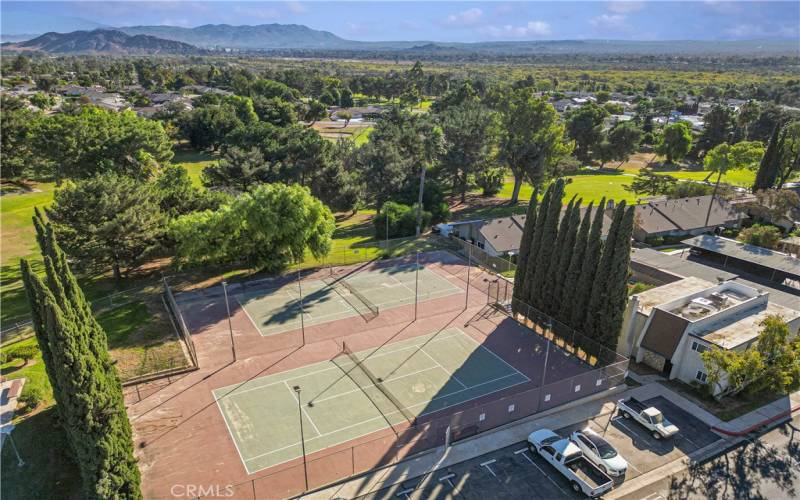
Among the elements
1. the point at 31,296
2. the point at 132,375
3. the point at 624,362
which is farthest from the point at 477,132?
the point at 31,296

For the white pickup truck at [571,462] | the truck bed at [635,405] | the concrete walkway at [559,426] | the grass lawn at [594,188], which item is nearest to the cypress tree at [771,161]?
the grass lawn at [594,188]

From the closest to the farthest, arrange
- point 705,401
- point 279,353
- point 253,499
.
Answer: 1. point 253,499
2. point 705,401
3. point 279,353

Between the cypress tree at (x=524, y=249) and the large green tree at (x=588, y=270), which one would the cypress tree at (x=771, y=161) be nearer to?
the cypress tree at (x=524, y=249)

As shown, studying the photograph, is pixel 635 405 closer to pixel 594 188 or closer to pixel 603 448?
pixel 603 448

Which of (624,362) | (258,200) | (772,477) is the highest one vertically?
(258,200)

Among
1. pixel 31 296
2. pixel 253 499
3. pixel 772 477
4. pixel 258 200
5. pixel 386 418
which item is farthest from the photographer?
pixel 258 200

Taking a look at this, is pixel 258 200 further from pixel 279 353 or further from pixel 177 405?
pixel 177 405

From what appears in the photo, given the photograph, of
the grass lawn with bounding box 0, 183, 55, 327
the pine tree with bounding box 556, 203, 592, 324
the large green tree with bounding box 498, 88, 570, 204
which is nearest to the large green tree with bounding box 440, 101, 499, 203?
the large green tree with bounding box 498, 88, 570, 204
